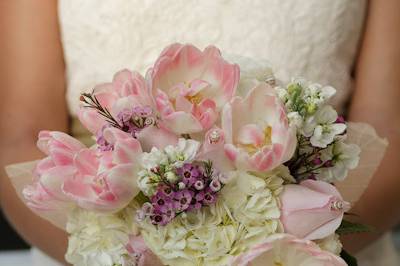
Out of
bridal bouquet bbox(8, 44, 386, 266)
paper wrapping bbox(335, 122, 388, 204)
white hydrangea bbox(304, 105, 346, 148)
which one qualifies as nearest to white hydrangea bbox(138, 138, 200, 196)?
bridal bouquet bbox(8, 44, 386, 266)

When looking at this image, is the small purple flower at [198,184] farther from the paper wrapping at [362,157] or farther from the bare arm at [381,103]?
the bare arm at [381,103]

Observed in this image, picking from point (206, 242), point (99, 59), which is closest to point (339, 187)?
point (206, 242)

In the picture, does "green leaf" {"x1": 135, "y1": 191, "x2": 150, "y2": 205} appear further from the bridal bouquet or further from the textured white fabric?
the textured white fabric

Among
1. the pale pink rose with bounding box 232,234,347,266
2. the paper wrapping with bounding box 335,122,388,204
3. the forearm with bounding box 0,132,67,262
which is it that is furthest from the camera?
the forearm with bounding box 0,132,67,262

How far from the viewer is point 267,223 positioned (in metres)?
0.66

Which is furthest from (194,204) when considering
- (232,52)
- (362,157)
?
(232,52)

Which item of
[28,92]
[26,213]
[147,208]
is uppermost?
[147,208]

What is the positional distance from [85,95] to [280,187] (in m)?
0.22

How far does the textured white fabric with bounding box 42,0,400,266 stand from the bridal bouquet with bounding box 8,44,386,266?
51 cm

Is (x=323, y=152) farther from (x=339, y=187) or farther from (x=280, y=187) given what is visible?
(x=339, y=187)

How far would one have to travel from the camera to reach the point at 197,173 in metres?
0.64

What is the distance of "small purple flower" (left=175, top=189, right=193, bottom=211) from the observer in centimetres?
64

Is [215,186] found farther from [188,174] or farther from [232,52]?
[232,52]

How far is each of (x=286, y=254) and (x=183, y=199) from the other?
0.11 meters
